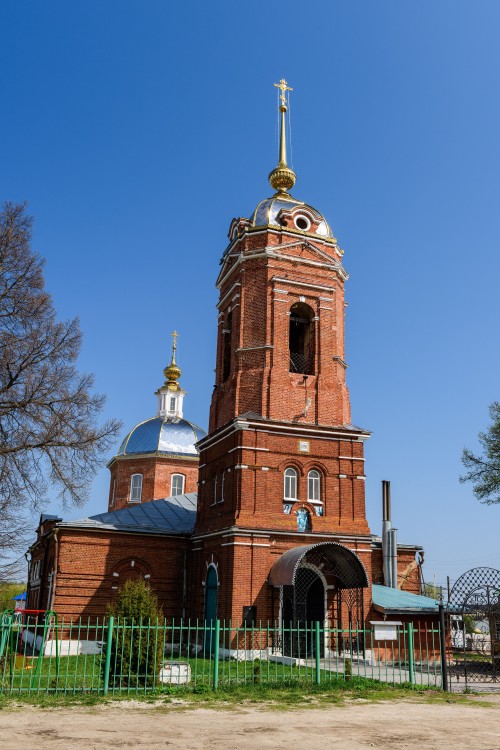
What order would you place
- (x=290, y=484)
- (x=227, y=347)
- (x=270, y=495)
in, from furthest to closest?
1. (x=227, y=347)
2. (x=290, y=484)
3. (x=270, y=495)

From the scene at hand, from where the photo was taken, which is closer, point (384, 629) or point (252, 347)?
point (384, 629)

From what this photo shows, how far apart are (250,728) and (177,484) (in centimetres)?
2479

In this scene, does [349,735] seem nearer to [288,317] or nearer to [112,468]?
[288,317]

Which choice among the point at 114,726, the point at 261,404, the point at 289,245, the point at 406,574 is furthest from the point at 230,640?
the point at 289,245

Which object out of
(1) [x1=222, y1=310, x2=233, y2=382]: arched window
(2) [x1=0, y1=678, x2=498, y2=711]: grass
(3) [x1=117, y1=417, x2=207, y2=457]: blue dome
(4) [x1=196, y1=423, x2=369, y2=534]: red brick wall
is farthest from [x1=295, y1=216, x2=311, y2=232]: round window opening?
(2) [x1=0, y1=678, x2=498, y2=711]: grass

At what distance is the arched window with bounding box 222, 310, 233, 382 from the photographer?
24375mm

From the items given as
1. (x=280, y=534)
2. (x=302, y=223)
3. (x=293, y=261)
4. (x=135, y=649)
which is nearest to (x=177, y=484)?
(x=280, y=534)

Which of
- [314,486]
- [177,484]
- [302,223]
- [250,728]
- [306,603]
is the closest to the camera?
[250,728]

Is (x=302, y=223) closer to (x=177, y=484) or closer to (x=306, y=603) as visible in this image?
(x=306, y=603)

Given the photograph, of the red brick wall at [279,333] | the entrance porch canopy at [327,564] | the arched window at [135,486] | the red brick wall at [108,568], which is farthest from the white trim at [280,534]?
the arched window at [135,486]

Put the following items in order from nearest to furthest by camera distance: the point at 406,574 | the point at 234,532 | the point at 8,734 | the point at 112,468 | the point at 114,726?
1. the point at 8,734
2. the point at 114,726
3. the point at 234,532
4. the point at 406,574
5. the point at 112,468

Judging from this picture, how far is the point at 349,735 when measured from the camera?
9125 millimetres

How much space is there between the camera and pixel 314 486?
2128cm

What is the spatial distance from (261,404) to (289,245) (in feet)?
19.1
